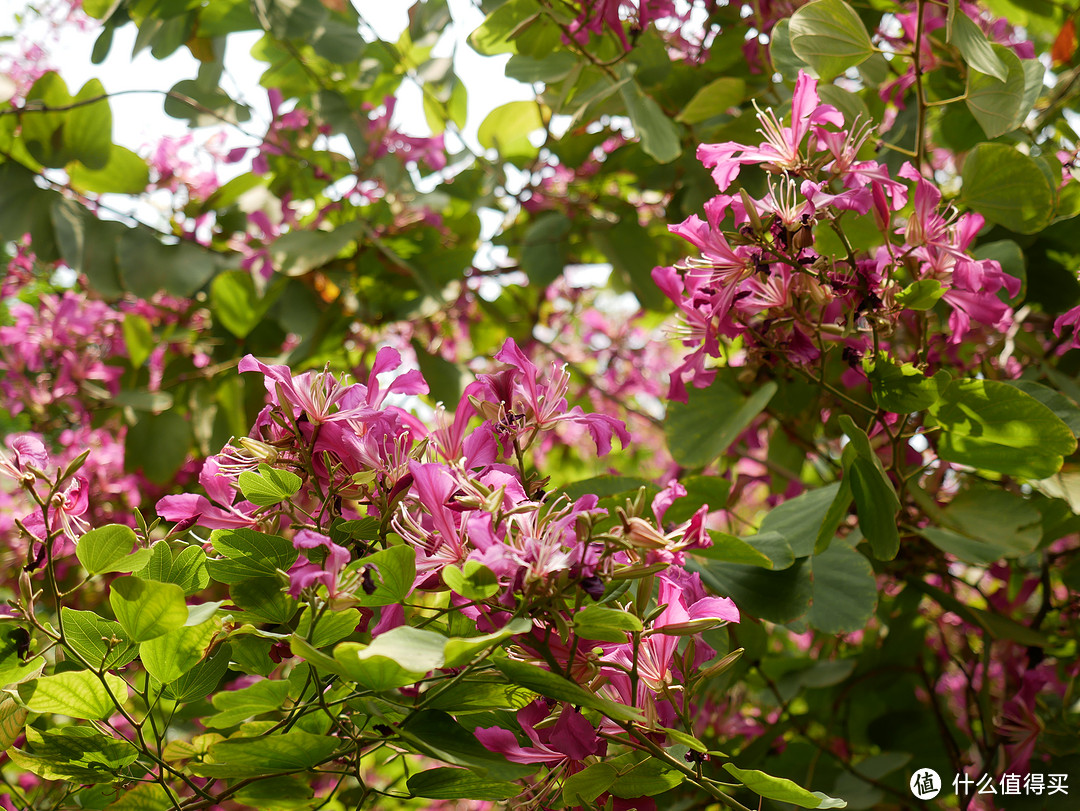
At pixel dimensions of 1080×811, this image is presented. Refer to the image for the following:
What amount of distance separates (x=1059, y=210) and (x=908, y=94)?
1.19 feet

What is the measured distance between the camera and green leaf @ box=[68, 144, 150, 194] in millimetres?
1789

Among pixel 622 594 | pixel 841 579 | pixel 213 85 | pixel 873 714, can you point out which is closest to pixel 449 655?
pixel 622 594

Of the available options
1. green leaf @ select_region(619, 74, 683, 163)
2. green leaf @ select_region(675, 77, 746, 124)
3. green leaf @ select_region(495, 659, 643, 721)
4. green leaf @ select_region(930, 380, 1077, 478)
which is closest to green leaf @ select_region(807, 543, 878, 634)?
green leaf @ select_region(930, 380, 1077, 478)

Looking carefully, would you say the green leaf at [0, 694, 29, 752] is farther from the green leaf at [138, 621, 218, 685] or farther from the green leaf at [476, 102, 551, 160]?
the green leaf at [476, 102, 551, 160]

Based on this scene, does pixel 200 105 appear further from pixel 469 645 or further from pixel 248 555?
pixel 469 645

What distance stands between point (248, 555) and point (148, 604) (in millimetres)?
76

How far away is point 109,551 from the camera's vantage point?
2.03 feet

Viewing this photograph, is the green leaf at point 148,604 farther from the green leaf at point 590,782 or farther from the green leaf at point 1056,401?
the green leaf at point 1056,401

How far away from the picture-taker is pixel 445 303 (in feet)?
5.82

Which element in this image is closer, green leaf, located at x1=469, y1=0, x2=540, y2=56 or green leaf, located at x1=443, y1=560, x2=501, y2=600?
green leaf, located at x1=443, y1=560, x2=501, y2=600

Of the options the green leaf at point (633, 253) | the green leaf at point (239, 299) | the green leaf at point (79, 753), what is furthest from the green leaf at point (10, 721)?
the green leaf at point (633, 253)

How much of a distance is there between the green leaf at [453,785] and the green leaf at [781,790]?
0.19 metres

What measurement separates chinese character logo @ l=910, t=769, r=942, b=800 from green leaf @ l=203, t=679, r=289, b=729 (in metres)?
1.03

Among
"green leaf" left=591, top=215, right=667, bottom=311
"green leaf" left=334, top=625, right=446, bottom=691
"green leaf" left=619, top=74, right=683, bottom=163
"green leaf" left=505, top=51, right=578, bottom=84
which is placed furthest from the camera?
"green leaf" left=591, top=215, right=667, bottom=311
